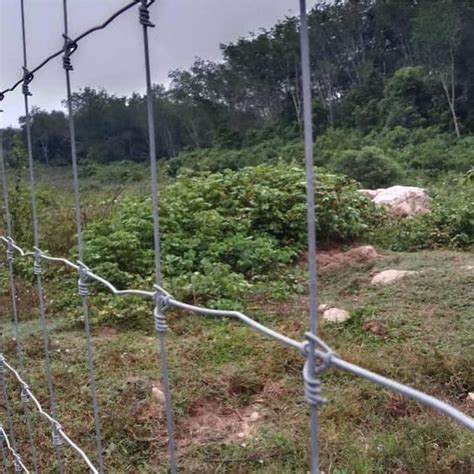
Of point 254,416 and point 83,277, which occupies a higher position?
point 83,277

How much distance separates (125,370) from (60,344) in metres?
0.47

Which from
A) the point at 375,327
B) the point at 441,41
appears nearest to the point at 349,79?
the point at 441,41

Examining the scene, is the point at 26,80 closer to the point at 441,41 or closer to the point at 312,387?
the point at 312,387

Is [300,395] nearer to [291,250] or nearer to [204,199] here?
[291,250]

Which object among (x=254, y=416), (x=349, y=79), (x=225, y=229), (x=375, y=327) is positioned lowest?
(x=254, y=416)

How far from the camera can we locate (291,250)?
3.79m

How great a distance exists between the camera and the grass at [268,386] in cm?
170

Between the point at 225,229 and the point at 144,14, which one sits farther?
the point at 225,229

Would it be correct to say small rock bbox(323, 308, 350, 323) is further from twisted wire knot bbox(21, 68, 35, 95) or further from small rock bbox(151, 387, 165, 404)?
twisted wire knot bbox(21, 68, 35, 95)

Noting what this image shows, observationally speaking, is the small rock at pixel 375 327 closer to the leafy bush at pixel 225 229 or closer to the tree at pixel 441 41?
the leafy bush at pixel 225 229

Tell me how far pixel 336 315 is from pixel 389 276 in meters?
0.73

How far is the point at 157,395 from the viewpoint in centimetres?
206

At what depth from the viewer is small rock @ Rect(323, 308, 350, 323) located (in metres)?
2.70

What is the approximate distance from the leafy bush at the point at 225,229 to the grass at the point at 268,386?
1.10ft
